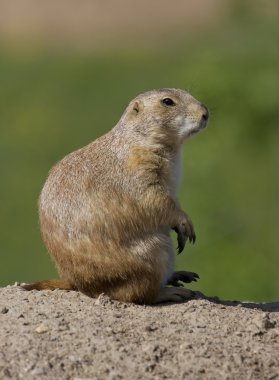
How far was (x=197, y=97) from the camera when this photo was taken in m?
17.5

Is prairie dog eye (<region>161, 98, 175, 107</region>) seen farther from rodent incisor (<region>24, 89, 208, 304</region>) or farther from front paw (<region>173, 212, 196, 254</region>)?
front paw (<region>173, 212, 196, 254</region>)

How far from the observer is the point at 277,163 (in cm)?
2192

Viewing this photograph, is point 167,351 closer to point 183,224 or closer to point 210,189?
point 183,224

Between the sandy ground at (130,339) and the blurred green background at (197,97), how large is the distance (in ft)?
8.04

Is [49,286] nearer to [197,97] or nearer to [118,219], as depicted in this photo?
[118,219]

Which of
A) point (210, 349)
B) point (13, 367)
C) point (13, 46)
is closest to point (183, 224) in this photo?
point (210, 349)

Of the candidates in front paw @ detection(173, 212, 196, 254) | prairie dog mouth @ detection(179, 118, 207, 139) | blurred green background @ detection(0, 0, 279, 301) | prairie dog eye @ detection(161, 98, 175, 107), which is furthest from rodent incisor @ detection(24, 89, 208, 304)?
blurred green background @ detection(0, 0, 279, 301)

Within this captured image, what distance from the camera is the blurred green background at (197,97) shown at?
18.8 m

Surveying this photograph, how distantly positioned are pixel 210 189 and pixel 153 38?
106 ft

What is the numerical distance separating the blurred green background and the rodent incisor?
157 cm

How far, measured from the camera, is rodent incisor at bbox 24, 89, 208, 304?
8852 mm

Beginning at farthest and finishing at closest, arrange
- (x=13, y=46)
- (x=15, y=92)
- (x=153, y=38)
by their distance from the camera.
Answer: (x=153, y=38)
(x=13, y=46)
(x=15, y=92)

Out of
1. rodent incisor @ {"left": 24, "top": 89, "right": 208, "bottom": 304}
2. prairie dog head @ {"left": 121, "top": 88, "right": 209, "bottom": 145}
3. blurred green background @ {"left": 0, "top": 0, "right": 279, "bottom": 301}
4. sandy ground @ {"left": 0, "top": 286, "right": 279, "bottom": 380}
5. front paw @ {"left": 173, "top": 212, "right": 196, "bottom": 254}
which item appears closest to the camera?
sandy ground @ {"left": 0, "top": 286, "right": 279, "bottom": 380}

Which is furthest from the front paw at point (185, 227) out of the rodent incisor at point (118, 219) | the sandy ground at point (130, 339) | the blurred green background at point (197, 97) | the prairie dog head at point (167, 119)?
the blurred green background at point (197, 97)
